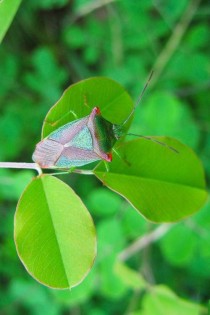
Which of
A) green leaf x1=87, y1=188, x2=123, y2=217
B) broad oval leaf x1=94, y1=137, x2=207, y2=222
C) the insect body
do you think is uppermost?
the insect body

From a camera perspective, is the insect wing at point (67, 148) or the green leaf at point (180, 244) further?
the green leaf at point (180, 244)

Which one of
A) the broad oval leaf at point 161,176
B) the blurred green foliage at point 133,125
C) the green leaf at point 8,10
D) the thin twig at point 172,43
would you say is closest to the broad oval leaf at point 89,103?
the broad oval leaf at point 161,176

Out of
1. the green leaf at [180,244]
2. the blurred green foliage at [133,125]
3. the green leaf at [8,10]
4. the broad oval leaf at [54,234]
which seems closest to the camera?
the broad oval leaf at [54,234]

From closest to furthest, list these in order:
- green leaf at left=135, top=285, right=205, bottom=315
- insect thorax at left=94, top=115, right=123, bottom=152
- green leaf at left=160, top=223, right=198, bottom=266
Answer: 1. insect thorax at left=94, top=115, right=123, bottom=152
2. green leaf at left=135, top=285, right=205, bottom=315
3. green leaf at left=160, top=223, right=198, bottom=266

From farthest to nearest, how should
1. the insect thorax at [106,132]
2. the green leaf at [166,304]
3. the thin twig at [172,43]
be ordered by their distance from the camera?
1. the thin twig at [172,43]
2. the green leaf at [166,304]
3. the insect thorax at [106,132]

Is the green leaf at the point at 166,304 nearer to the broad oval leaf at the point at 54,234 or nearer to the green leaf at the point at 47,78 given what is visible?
the broad oval leaf at the point at 54,234

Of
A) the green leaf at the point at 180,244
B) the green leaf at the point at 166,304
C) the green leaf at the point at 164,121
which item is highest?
the green leaf at the point at 164,121

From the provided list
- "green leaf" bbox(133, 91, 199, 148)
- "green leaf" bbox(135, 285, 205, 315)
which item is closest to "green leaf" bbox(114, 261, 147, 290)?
"green leaf" bbox(135, 285, 205, 315)

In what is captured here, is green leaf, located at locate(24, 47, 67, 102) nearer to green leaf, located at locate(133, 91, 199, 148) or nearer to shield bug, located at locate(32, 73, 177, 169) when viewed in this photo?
green leaf, located at locate(133, 91, 199, 148)
